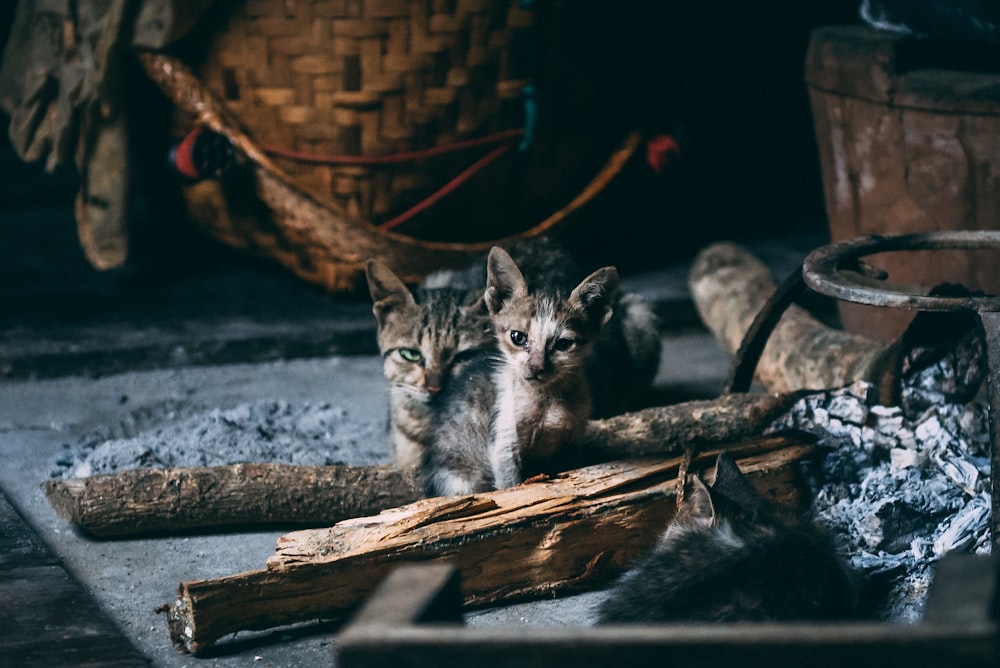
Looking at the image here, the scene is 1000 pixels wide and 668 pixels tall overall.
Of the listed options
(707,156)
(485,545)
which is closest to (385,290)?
(485,545)

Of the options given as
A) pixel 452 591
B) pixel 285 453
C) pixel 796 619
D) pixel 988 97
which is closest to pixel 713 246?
pixel 988 97

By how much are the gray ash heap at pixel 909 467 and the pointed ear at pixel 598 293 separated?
0.65 m

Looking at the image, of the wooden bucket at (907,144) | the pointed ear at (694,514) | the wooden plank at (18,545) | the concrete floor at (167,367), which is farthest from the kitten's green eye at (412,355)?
the wooden bucket at (907,144)

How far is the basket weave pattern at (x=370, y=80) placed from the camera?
14.3 feet

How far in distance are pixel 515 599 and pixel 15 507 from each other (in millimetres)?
1472

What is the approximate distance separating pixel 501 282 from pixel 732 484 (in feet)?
2.70

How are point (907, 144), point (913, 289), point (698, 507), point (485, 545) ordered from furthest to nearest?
point (907, 144)
point (913, 289)
point (485, 545)
point (698, 507)

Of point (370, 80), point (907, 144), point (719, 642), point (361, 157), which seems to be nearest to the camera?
point (719, 642)

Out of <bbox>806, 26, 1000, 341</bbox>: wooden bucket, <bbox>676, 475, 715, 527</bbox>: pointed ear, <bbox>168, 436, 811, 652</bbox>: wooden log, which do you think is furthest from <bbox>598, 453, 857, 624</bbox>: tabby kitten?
<bbox>806, 26, 1000, 341</bbox>: wooden bucket

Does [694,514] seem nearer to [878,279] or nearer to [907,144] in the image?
[878,279]

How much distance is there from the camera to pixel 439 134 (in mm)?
4613

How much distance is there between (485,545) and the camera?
8.99 ft

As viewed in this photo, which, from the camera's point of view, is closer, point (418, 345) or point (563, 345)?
point (563, 345)

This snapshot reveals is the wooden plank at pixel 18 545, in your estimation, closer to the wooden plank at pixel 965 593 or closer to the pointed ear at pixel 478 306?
the pointed ear at pixel 478 306
